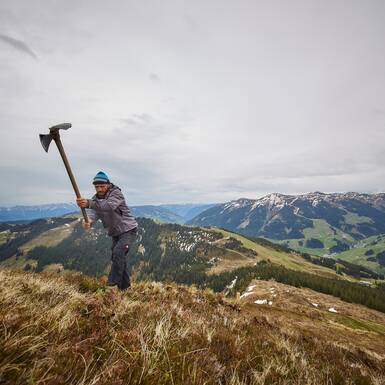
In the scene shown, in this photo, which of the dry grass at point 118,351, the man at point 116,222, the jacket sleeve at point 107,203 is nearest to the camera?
the dry grass at point 118,351

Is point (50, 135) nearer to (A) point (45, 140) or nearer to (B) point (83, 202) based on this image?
(A) point (45, 140)

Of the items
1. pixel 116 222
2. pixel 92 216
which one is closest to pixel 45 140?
pixel 92 216

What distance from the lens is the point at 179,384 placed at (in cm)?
229

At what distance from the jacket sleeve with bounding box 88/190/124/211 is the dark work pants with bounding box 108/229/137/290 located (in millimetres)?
1304

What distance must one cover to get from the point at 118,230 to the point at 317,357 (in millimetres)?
6533

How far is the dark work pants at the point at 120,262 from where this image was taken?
8578 millimetres

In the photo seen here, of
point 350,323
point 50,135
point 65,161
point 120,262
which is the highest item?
point 50,135

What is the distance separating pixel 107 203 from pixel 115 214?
79 cm

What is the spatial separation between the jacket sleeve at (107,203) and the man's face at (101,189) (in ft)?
1.17

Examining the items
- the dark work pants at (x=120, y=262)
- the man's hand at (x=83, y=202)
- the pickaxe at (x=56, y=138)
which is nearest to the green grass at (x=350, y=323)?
the dark work pants at (x=120, y=262)

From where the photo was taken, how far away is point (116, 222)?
8.79 meters

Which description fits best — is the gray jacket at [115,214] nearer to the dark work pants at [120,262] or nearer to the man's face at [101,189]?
the man's face at [101,189]

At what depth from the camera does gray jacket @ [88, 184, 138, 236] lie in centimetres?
826

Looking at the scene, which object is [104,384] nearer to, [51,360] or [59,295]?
[51,360]
